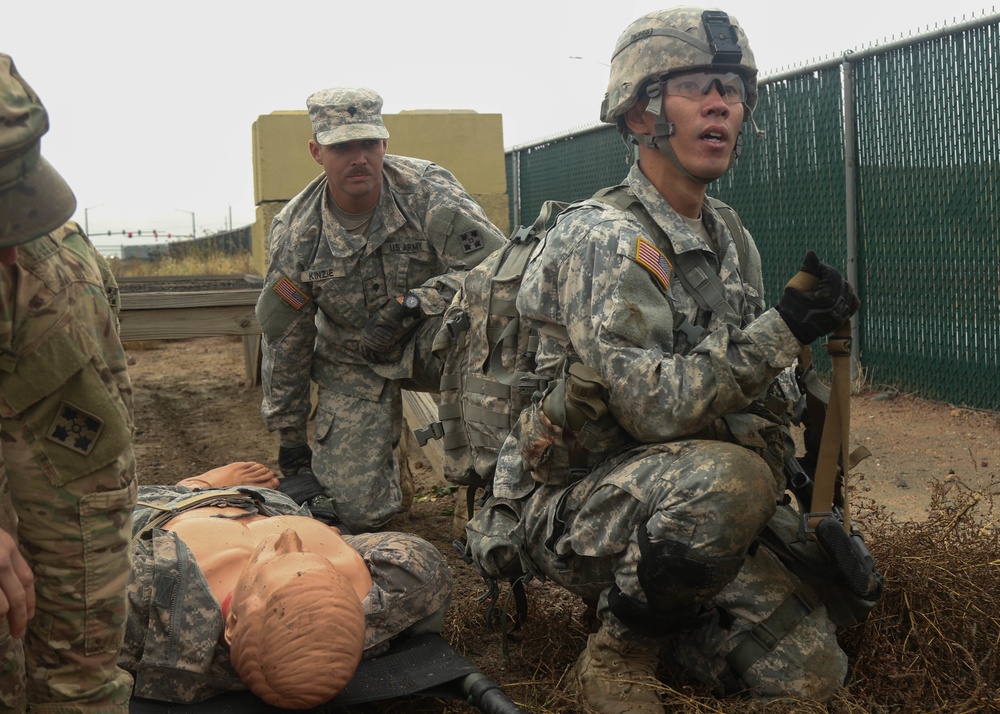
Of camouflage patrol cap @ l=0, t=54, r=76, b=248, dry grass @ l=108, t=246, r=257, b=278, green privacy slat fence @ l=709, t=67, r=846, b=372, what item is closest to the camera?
camouflage patrol cap @ l=0, t=54, r=76, b=248

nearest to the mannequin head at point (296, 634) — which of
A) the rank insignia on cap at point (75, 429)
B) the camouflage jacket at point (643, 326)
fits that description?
the camouflage jacket at point (643, 326)

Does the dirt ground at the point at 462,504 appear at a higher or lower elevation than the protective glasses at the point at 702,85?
lower

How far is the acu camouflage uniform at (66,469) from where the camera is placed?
1894 mm

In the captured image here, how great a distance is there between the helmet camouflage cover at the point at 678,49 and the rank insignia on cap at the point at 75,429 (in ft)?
6.01

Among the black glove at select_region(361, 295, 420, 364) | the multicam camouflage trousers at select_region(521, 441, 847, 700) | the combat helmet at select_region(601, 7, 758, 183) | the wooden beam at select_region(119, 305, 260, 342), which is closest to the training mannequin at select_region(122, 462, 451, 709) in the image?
the multicam camouflage trousers at select_region(521, 441, 847, 700)

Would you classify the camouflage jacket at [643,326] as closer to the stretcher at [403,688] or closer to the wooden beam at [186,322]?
the stretcher at [403,688]

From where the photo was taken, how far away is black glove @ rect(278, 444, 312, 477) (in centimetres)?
516

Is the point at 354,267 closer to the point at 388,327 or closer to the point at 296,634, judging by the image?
the point at 388,327

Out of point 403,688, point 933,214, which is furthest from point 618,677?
point 933,214

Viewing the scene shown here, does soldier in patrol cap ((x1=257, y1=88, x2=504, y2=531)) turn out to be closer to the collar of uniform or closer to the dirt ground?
the dirt ground

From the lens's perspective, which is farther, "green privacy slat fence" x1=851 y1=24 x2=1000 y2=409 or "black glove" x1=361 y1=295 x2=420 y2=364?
"green privacy slat fence" x1=851 y1=24 x2=1000 y2=409

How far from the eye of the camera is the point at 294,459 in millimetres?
5160

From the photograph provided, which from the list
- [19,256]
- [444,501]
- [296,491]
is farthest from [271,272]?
[19,256]

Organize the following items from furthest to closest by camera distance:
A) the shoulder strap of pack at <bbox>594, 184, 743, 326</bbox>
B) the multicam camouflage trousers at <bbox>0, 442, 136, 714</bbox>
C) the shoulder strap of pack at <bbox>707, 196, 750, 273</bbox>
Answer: the shoulder strap of pack at <bbox>707, 196, 750, 273</bbox> → the shoulder strap of pack at <bbox>594, 184, 743, 326</bbox> → the multicam camouflage trousers at <bbox>0, 442, 136, 714</bbox>
